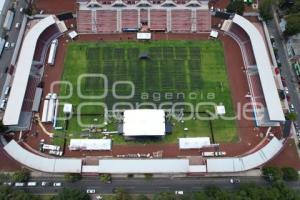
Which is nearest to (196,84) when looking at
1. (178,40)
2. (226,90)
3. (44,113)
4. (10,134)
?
(226,90)

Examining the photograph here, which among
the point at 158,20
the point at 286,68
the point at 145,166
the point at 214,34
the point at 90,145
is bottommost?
the point at 145,166

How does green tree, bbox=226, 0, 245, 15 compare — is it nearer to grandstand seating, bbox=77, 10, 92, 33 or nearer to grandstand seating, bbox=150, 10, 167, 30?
grandstand seating, bbox=150, 10, 167, 30

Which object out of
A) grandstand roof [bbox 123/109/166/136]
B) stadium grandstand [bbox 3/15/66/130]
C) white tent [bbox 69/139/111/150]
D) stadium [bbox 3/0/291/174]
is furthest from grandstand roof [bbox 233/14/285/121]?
stadium grandstand [bbox 3/15/66/130]

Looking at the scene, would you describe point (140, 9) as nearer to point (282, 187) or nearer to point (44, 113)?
point (44, 113)

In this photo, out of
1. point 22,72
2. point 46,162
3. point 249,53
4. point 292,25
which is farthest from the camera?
point 292,25

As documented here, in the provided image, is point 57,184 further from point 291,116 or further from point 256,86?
point 291,116

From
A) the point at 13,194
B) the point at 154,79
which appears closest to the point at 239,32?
the point at 154,79
